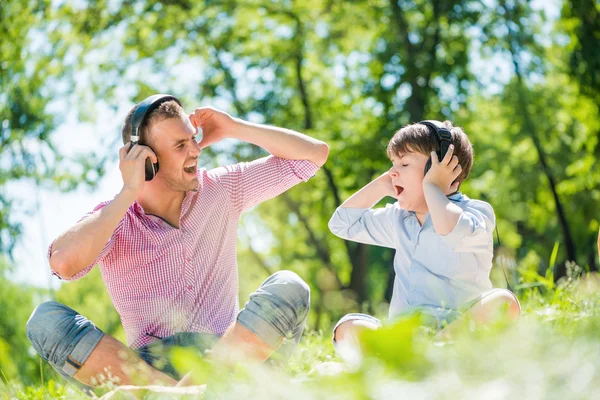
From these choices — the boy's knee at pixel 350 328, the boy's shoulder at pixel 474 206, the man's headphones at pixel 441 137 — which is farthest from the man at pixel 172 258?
the boy's shoulder at pixel 474 206

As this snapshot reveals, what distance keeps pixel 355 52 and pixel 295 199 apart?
142 inches

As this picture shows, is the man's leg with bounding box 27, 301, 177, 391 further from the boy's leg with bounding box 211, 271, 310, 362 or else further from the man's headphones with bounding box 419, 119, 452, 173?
the man's headphones with bounding box 419, 119, 452, 173

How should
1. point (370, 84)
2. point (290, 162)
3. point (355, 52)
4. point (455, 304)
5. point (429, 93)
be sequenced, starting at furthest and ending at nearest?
point (355, 52) → point (370, 84) → point (429, 93) → point (290, 162) → point (455, 304)

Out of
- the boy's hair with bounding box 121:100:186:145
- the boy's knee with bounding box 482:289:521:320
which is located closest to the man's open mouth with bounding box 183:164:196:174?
the boy's hair with bounding box 121:100:186:145

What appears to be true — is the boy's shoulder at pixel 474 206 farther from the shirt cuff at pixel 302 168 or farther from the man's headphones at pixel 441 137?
the shirt cuff at pixel 302 168

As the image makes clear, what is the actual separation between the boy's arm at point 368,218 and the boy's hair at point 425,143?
0.23 m

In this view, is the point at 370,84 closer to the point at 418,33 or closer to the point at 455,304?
the point at 418,33

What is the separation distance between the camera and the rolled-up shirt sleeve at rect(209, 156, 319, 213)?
349 cm

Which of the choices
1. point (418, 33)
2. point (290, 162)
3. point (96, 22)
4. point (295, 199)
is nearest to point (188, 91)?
point (96, 22)

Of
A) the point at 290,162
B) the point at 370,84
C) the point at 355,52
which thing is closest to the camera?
the point at 290,162

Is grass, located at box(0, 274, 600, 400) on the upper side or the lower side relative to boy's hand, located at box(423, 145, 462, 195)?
upper

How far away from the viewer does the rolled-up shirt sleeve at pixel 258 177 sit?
3492 mm

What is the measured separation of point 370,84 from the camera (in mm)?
14531

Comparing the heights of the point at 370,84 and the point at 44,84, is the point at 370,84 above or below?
below
